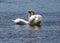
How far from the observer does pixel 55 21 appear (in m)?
26.4

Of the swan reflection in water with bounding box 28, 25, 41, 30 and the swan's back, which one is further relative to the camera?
the swan's back

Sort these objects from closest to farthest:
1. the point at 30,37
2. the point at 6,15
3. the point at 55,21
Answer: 1. the point at 30,37
2. the point at 55,21
3. the point at 6,15

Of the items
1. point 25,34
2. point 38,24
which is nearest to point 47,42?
point 25,34

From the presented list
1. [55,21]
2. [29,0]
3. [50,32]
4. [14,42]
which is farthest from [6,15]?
[29,0]

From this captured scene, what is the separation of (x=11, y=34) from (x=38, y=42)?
258cm

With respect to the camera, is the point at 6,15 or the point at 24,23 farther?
the point at 6,15

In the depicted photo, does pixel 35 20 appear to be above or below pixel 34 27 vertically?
above

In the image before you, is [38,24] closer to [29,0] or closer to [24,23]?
[24,23]

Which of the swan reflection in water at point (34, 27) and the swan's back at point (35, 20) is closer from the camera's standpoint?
the swan reflection in water at point (34, 27)

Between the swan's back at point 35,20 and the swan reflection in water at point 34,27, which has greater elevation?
the swan's back at point 35,20

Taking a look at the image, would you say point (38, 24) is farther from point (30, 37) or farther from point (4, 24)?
point (30, 37)

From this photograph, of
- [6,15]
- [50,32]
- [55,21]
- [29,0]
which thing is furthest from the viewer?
[29,0]

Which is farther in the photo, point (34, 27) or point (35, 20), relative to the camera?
point (35, 20)

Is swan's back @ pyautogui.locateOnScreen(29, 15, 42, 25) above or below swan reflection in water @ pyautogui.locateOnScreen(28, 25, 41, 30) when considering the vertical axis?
above
